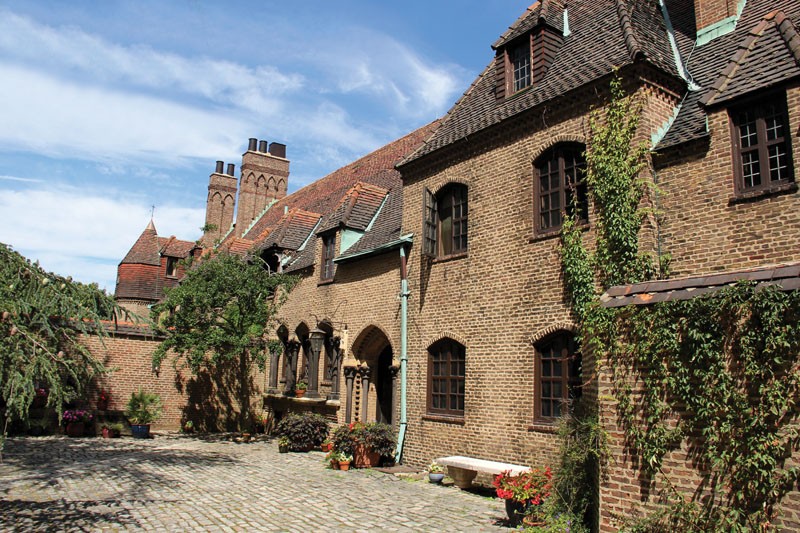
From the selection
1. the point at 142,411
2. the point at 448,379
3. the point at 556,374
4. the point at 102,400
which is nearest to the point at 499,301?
the point at 556,374

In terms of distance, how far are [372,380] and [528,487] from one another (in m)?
8.55

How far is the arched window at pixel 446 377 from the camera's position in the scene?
42.5ft

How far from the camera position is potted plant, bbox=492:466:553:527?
850 centimetres

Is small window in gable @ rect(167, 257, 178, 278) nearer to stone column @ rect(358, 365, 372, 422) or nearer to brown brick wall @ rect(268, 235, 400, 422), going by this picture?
brown brick wall @ rect(268, 235, 400, 422)

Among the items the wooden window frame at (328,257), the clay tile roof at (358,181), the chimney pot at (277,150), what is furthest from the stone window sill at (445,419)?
the chimney pot at (277,150)

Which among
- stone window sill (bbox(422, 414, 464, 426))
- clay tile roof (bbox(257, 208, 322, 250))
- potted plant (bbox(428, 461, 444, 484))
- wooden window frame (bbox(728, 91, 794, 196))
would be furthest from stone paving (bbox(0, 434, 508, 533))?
clay tile roof (bbox(257, 208, 322, 250))

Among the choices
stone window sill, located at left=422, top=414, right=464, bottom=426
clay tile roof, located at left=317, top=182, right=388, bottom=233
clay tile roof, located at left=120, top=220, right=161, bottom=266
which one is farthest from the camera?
clay tile roof, located at left=120, top=220, right=161, bottom=266

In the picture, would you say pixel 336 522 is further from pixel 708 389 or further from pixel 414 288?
pixel 414 288

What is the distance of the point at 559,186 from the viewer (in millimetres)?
11227

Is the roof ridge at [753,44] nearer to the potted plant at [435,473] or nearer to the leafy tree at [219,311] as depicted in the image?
the potted plant at [435,473]

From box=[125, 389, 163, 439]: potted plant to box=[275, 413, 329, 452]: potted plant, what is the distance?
19.8 feet

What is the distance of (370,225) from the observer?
728 inches

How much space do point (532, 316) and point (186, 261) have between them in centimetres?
1424

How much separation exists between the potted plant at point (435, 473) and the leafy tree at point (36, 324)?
712 cm
